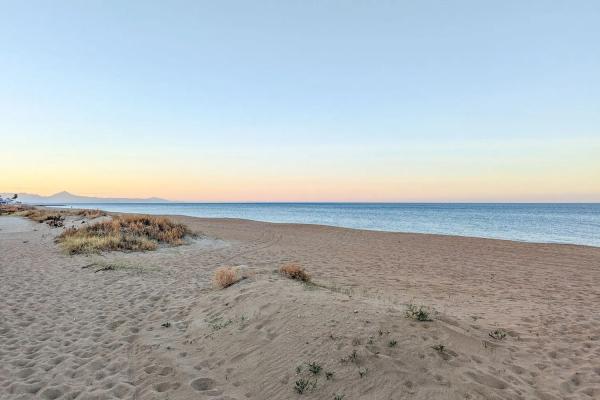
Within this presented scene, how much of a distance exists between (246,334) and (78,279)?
26.2 ft

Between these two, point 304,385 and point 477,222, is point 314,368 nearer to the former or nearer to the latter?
point 304,385

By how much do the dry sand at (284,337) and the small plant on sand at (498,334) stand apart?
162 millimetres

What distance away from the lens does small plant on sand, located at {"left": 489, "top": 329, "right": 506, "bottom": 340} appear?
656 cm

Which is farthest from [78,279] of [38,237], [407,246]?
[407,246]

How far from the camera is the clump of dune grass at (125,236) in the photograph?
1677 centimetres

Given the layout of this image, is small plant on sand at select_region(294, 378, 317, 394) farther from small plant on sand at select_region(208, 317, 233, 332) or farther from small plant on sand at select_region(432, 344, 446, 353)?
small plant on sand at select_region(208, 317, 233, 332)

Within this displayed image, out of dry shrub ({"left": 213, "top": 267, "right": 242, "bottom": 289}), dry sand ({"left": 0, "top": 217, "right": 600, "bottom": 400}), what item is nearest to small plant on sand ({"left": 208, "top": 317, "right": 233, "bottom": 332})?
dry sand ({"left": 0, "top": 217, "right": 600, "bottom": 400})

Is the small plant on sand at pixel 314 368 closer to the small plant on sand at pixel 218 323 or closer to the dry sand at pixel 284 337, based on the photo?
the dry sand at pixel 284 337

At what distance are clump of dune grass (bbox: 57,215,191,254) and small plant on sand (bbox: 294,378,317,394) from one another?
14.2 meters

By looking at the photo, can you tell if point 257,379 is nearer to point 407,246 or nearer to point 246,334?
point 246,334

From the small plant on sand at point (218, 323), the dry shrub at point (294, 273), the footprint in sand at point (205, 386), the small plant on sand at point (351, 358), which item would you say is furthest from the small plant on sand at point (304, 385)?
the dry shrub at point (294, 273)

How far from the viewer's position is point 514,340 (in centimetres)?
658

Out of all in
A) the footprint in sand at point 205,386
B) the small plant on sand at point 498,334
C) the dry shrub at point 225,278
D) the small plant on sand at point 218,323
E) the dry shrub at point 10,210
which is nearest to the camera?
the footprint in sand at point 205,386

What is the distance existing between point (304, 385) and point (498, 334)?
4.07 m
